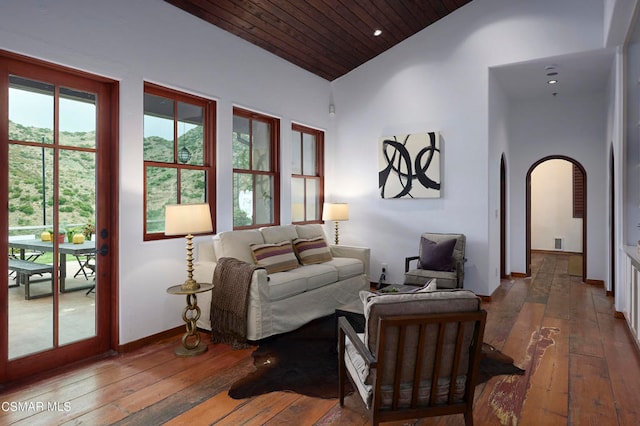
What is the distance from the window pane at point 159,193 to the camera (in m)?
3.90

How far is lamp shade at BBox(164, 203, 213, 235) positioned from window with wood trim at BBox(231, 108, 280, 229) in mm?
1426

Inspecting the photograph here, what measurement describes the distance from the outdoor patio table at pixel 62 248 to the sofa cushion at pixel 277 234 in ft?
5.69

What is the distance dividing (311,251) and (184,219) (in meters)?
1.80

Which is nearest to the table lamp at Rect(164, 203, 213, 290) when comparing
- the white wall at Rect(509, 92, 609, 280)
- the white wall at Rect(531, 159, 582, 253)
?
the white wall at Rect(509, 92, 609, 280)

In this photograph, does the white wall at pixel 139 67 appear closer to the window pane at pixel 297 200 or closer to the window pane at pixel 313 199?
the window pane at pixel 297 200

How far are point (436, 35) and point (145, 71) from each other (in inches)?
156

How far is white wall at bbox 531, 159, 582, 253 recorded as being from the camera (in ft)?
31.7

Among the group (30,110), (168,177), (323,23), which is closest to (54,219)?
(30,110)

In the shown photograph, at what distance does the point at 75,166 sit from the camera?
333 centimetres

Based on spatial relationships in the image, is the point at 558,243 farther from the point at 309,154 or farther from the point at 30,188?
the point at 30,188

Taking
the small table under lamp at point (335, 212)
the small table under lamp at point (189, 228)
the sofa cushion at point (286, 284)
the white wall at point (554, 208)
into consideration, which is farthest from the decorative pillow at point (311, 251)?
the white wall at point (554, 208)

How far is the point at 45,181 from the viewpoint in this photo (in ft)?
A: 10.3

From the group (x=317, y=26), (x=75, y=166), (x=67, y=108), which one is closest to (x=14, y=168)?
(x=75, y=166)

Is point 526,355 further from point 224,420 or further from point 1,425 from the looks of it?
point 1,425
